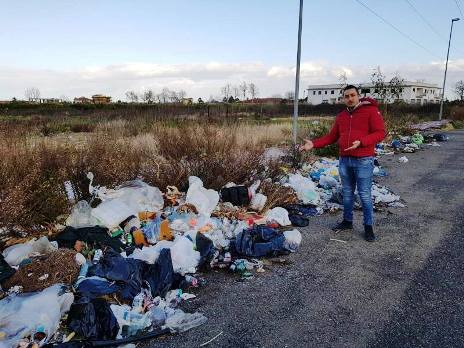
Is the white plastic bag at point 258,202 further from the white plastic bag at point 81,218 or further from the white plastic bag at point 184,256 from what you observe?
the white plastic bag at point 81,218

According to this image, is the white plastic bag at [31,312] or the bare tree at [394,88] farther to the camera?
the bare tree at [394,88]

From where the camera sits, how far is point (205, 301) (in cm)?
359

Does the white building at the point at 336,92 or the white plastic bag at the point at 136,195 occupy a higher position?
the white building at the point at 336,92

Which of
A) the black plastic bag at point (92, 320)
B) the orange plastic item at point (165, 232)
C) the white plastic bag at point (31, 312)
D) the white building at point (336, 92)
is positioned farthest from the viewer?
the white building at point (336, 92)

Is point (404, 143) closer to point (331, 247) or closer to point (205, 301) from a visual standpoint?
point (331, 247)

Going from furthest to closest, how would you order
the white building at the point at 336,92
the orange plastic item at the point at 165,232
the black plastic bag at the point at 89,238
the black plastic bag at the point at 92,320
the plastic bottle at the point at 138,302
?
the white building at the point at 336,92
the orange plastic item at the point at 165,232
the black plastic bag at the point at 89,238
the plastic bottle at the point at 138,302
the black plastic bag at the point at 92,320

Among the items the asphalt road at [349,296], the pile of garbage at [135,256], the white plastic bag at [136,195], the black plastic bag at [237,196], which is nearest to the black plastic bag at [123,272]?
the pile of garbage at [135,256]

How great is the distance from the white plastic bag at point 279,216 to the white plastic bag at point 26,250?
288 centimetres

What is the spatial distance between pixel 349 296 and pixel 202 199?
8.68 ft

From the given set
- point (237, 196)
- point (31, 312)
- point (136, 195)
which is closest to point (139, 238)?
point (136, 195)

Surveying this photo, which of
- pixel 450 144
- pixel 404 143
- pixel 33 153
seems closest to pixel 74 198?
pixel 33 153

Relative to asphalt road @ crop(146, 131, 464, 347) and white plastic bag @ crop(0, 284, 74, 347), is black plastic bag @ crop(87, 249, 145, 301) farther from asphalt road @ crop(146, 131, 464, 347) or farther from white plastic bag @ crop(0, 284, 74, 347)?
asphalt road @ crop(146, 131, 464, 347)

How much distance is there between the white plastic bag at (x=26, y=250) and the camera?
386 cm

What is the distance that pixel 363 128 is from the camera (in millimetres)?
4902
